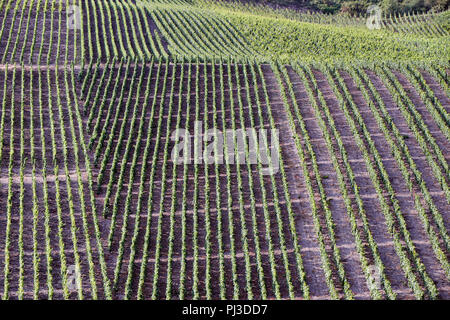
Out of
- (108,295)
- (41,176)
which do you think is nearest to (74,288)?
(108,295)

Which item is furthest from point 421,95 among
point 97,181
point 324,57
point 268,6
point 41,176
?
point 268,6

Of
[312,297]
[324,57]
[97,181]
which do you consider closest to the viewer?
[312,297]

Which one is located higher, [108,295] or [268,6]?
[108,295]

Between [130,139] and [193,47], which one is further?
[193,47]

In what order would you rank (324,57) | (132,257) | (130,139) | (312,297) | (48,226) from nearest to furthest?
(312,297), (132,257), (48,226), (130,139), (324,57)

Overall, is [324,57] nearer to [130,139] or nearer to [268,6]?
[130,139]
